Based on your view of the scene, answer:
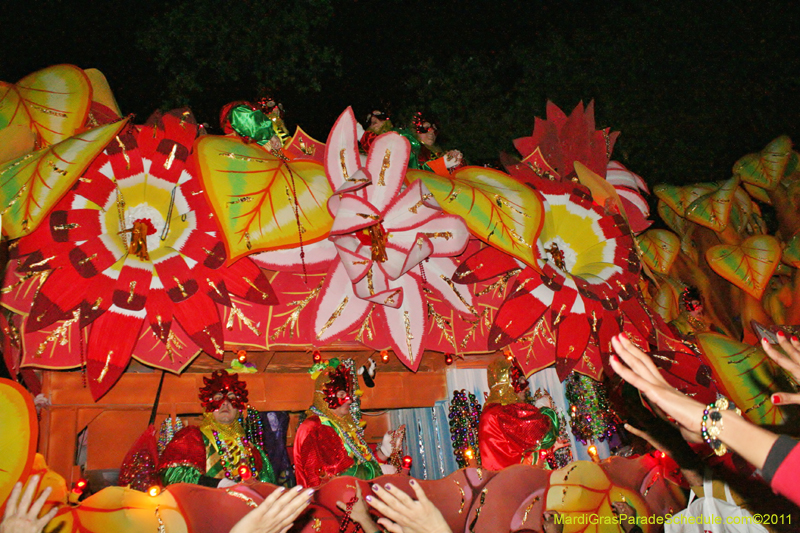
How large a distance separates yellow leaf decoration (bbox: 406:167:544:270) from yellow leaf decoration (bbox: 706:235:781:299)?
7.18ft

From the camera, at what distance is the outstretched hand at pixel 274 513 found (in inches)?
60.5

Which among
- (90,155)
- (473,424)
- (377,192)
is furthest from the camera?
(473,424)

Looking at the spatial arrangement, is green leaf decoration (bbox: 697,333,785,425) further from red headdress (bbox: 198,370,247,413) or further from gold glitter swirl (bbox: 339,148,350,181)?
red headdress (bbox: 198,370,247,413)

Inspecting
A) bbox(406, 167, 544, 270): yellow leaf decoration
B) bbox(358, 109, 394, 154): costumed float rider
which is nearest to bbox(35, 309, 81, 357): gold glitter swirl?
bbox(406, 167, 544, 270): yellow leaf decoration

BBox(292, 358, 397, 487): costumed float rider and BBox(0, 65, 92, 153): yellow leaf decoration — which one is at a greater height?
BBox(0, 65, 92, 153): yellow leaf decoration

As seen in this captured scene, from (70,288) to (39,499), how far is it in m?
0.80

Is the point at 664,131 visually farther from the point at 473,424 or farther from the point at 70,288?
the point at 70,288

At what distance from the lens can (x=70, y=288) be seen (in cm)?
226

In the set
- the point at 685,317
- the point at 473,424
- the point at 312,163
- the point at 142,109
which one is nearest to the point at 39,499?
the point at 312,163

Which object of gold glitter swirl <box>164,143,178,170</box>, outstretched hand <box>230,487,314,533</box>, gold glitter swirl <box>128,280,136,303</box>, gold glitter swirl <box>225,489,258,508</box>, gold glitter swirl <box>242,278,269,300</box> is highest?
gold glitter swirl <box>164,143,178,170</box>

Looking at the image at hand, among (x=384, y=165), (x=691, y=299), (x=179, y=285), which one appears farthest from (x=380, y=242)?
(x=691, y=299)

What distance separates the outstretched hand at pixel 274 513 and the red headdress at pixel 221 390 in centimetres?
151

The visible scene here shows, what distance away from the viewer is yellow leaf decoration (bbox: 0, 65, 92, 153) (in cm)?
240

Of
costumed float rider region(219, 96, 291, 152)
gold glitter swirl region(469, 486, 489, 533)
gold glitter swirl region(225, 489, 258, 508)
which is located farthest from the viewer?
costumed float rider region(219, 96, 291, 152)
